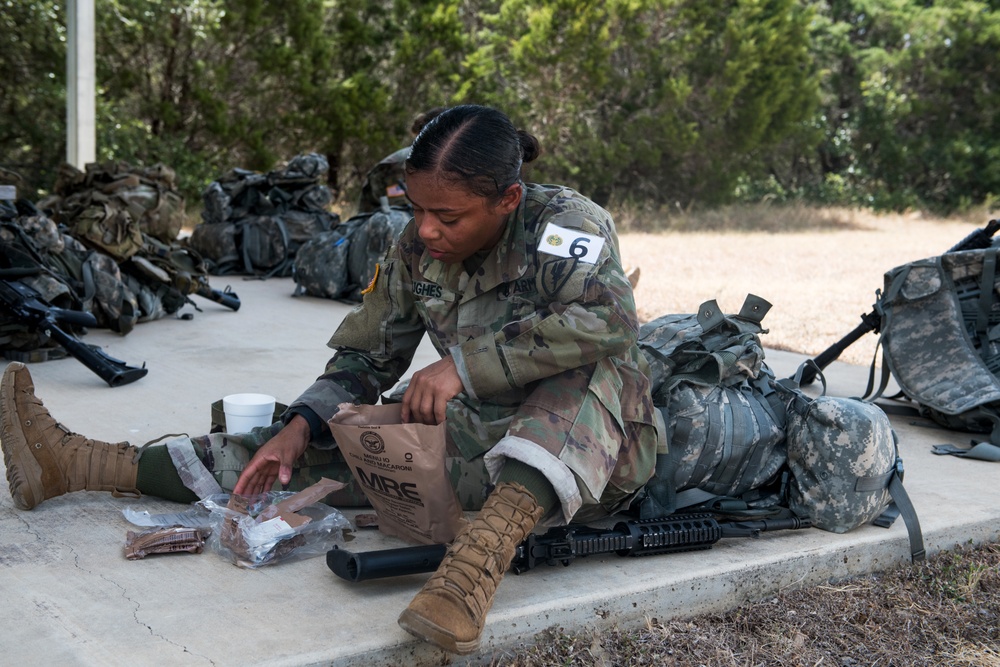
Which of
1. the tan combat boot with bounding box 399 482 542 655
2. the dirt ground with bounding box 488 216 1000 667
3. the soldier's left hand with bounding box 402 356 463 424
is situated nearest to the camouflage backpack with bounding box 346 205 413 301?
the soldier's left hand with bounding box 402 356 463 424

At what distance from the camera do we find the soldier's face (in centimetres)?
235

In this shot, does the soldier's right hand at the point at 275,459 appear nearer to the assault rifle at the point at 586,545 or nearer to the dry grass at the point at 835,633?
the assault rifle at the point at 586,545

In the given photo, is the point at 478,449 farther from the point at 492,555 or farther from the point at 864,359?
the point at 864,359

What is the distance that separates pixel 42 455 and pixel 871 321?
10.4 ft

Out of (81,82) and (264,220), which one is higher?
(81,82)

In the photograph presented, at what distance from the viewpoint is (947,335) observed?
13.1 feet

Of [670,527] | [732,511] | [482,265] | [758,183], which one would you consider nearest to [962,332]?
[732,511]

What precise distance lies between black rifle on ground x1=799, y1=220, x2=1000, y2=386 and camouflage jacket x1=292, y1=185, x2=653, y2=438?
2.00 metres

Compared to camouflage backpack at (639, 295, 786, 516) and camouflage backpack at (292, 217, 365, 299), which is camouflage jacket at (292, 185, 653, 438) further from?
camouflage backpack at (292, 217, 365, 299)

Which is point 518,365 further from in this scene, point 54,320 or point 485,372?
point 54,320

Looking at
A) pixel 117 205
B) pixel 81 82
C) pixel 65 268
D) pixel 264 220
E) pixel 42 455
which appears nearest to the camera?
pixel 42 455

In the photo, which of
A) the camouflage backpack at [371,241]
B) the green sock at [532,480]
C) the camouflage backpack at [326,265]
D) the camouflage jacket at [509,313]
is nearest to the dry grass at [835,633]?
the green sock at [532,480]

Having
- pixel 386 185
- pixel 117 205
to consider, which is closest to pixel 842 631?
pixel 117 205

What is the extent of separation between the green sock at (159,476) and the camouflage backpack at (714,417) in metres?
1.25
